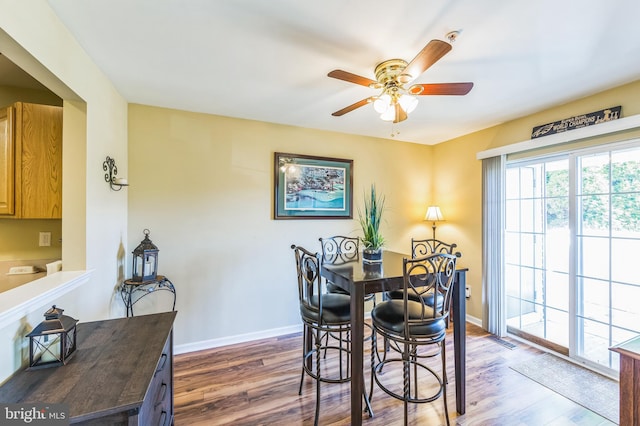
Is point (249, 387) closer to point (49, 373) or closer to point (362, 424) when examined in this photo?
point (362, 424)

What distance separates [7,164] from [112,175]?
0.57m

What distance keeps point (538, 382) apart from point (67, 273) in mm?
3661

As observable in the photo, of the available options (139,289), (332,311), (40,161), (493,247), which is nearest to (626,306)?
(493,247)

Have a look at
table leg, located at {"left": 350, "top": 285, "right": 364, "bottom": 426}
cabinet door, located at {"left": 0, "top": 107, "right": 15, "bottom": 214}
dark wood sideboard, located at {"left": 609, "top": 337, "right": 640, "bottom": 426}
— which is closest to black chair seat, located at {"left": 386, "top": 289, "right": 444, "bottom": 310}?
table leg, located at {"left": 350, "top": 285, "right": 364, "bottom": 426}

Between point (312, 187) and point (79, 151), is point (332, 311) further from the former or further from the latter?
point (79, 151)

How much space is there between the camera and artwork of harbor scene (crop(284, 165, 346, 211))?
330 centimetres

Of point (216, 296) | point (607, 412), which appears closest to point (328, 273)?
point (216, 296)

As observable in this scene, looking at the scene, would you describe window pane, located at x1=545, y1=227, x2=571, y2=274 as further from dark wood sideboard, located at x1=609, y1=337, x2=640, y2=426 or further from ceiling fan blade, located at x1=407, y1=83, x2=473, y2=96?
ceiling fan blade, located at x1=407, y1=83, x2=473, y2=96

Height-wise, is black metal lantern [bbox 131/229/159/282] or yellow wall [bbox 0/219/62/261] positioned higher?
yellow wall [bbox 0/219/62/261]

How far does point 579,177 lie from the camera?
2.63 meters

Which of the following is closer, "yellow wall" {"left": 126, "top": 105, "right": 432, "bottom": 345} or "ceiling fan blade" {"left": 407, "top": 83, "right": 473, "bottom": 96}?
"ceiling fan blade" {"left": 407, "top": 83, "right": 473, "bottom": 96}

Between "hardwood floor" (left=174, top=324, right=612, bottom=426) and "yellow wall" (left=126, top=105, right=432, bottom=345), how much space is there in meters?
0.49

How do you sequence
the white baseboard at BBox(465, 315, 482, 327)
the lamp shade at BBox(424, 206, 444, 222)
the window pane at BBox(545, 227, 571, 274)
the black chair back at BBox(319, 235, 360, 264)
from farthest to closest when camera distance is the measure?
1. the lamp shade at BBox(424, 206, 444, 222)
2. the white baseboard at BBox(465, 315, 482, 327)
3. the black chair back at BBox(319, 235, 360, 264)
4. the window pane at BBox(545, 227, 571, 274)

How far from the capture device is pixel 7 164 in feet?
6.00
